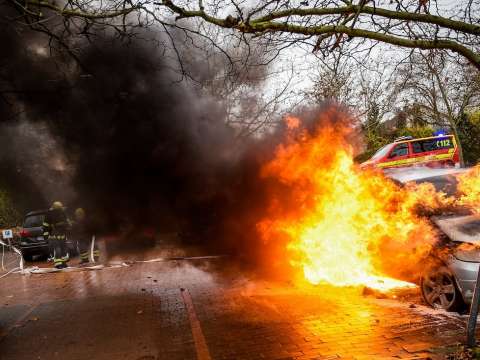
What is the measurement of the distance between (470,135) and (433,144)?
10664mm

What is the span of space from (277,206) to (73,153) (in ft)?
15.1

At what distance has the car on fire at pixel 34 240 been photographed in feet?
41.5

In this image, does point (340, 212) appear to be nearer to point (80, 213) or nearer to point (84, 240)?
point (80, 213)

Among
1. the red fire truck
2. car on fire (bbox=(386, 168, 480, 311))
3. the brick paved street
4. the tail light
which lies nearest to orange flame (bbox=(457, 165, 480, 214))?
car on fire (bbox=(386, 168, 480, 311))

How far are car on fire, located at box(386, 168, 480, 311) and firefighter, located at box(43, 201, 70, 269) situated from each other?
8.82 metres

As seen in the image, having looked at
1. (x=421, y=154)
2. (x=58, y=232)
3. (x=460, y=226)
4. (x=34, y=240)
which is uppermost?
(x=421, y=154)

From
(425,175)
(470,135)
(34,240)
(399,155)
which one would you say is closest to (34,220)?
(34,240)

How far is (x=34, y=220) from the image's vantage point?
42.7 feet

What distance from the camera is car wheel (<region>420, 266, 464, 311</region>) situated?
16.8 feet

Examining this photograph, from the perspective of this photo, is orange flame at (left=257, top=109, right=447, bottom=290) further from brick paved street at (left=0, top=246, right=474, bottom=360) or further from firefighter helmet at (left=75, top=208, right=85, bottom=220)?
firefighter helmet at (left=75, top=208, right=85, bottom=220)

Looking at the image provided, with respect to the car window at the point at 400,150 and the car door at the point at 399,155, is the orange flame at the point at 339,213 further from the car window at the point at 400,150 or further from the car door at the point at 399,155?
the car window at the point at 400,150

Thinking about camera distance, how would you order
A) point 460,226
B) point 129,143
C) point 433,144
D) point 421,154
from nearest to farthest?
point 460,226 < point 129,143 < point 421,154 < point 433,144

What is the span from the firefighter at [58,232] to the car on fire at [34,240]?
1654 mm

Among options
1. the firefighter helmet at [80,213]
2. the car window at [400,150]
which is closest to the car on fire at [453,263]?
the firefighter helmet at [80,213]
